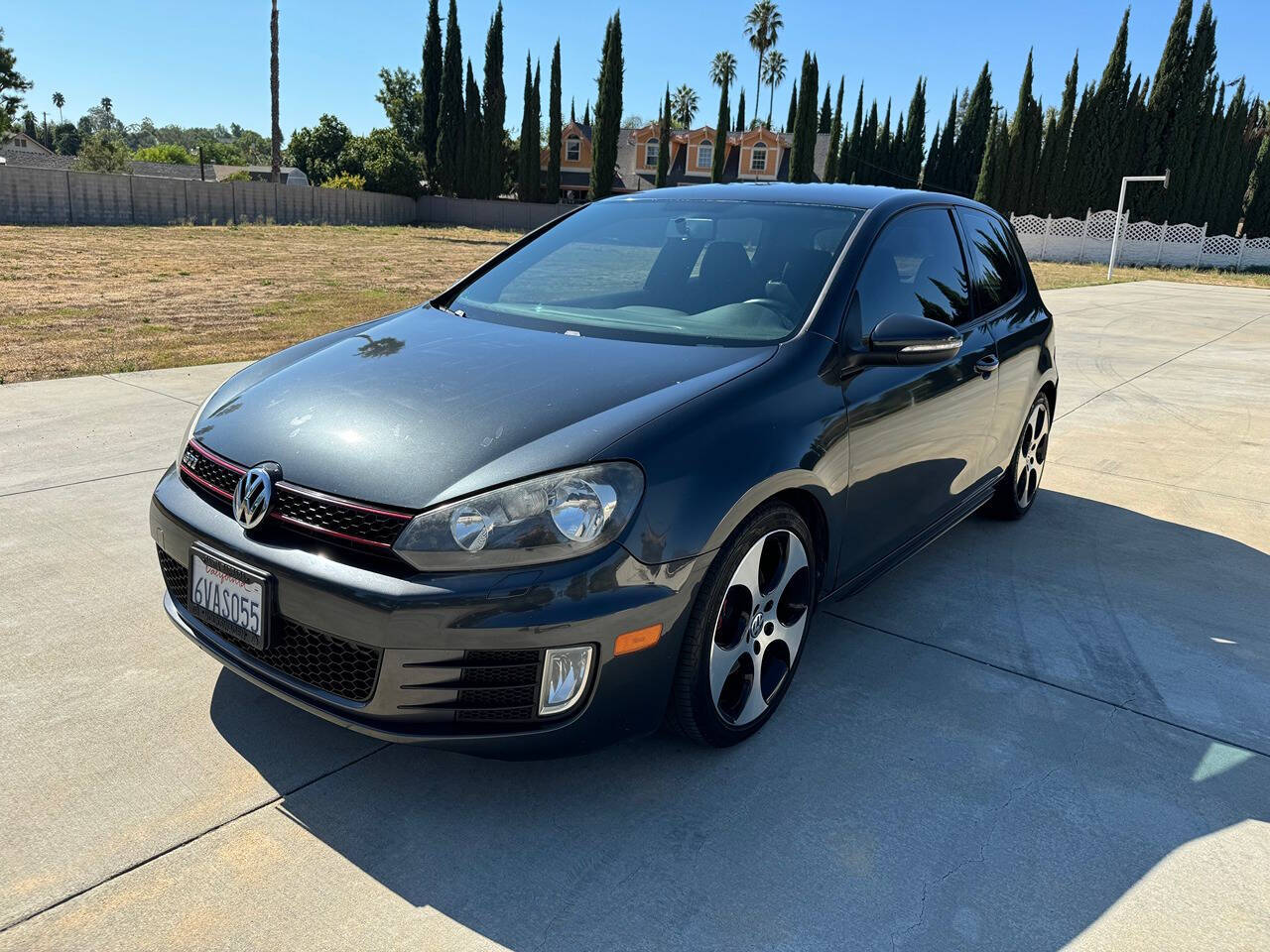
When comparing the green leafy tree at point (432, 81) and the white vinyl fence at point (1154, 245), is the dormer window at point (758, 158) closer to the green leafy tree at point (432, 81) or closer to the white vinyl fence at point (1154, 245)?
the green leafy tree at point (432, 81)

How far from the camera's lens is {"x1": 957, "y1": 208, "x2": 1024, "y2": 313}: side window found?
426 centimetres

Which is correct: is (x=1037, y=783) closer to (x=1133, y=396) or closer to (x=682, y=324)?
(x=682, y=324)

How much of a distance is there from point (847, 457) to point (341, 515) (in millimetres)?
1549

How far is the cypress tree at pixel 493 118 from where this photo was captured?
50.7 m

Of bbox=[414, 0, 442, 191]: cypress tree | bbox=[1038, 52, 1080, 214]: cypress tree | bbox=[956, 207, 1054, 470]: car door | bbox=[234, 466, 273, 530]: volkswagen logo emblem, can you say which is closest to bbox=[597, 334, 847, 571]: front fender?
bbox=[234, 466, 273, 530]: volkswagen logo emblem

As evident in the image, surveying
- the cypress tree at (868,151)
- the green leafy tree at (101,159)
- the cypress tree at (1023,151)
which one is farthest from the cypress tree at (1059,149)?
the green leafy tree at (101,159)

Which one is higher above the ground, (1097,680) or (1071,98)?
(1071,98)

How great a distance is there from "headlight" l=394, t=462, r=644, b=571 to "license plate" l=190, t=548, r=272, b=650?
427 mm

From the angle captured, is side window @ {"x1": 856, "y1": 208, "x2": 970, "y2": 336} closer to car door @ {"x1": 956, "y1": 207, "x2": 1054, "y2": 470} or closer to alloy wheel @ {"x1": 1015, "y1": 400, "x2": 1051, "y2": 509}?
car door @ {"x1": 956, "y1": 207, "x2": 1054, "y2": 470}

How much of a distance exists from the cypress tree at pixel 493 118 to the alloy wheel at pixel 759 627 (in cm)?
5162

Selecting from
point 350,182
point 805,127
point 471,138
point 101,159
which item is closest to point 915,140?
point 805,127

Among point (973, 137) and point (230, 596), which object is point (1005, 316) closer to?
point (230, 596)

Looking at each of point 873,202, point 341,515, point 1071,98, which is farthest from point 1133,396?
point 1071,98

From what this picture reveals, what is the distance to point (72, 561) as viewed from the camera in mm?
3850
